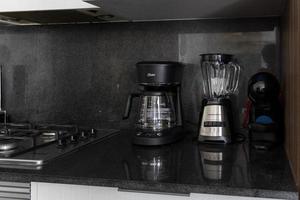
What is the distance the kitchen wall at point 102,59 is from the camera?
1495mm

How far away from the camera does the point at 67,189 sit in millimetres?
946

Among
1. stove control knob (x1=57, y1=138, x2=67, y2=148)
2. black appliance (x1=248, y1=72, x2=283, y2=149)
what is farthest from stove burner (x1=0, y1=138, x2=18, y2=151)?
black appliance (x1=248, y1=72, x2=283, y2=149)

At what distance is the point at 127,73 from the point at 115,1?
1.40ft

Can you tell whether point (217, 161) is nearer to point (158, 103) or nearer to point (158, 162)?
point (158, 162)

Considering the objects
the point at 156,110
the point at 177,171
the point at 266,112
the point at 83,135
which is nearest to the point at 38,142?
the point at 83,135

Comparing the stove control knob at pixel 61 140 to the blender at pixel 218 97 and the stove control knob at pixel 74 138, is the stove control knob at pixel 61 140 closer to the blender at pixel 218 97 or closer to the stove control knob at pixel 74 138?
the stove control knob at pixel 74 138

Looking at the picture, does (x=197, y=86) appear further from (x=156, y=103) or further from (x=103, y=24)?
(x=103, y=24)

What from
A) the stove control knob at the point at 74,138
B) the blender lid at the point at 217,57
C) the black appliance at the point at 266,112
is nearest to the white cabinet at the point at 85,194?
the stove control knob at the point at 74,138

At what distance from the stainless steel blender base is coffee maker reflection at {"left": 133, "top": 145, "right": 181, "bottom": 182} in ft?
0.42

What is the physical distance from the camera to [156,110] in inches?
53.7

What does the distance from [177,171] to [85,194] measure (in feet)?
0.77

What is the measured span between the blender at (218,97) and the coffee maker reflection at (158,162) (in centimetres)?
14

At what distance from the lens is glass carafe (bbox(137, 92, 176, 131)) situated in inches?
53.5

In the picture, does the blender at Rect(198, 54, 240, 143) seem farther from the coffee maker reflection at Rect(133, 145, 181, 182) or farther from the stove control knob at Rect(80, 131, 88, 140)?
the stove control knob at Rect(80, 131, 88, 140)
